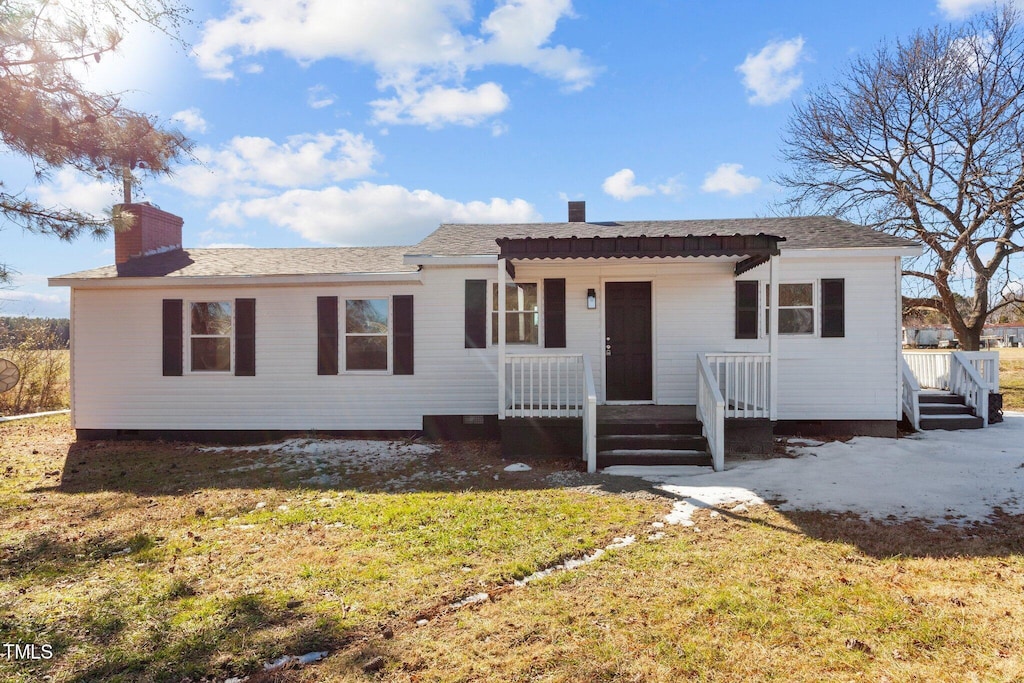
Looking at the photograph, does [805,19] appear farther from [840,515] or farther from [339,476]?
[339,476]

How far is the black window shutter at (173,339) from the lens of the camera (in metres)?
9.85

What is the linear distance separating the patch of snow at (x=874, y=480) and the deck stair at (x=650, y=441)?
0.20 meters

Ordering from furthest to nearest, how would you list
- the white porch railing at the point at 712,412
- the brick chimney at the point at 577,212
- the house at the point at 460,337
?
1. the brick chimney at the point at 577,212
2. the house at the point at 460,337
3. the white porch railing at the point at 712,412

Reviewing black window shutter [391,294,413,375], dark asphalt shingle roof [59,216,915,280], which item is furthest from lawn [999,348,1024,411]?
black window shutter [391,294,413,375]

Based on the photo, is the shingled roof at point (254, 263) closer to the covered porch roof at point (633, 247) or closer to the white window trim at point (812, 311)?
the covered porch roof at point (633, 247)

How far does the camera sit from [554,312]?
9430 millimetres

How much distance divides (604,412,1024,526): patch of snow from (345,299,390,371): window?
4.67 meters

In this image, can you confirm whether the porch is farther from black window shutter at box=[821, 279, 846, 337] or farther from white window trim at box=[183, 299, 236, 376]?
white window trim at box=[183, 299, 236, 376]

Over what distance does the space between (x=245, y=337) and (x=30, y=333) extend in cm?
910

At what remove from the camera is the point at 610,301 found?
956cm

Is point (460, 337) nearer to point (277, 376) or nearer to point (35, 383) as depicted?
point (277, 376)

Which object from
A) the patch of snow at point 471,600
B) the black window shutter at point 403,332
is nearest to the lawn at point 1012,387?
the black window shutter at point 403,332

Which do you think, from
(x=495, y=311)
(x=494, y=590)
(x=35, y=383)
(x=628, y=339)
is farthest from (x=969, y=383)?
(x=35, y=383)

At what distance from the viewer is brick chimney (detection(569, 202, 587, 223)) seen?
12.0m
